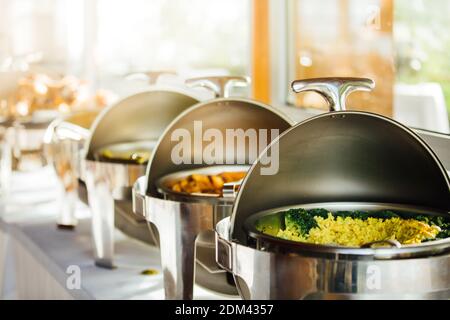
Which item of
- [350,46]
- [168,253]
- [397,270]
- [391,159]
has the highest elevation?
[350,46]

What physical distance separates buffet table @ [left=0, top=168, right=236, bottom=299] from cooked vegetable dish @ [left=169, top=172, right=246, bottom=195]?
0.23m

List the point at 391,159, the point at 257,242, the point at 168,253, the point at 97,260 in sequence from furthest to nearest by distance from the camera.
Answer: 1. the point at 97,260
2. the point at 168,253
3. the point at 391,159
4. the point at 257,242

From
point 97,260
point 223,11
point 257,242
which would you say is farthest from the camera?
point 223,11

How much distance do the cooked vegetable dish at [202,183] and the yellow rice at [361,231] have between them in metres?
0.37

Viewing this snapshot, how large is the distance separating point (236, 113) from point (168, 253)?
1.18ft

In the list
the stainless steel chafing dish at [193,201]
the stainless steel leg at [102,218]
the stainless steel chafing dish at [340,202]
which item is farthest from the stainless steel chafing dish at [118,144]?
the stainless steel chafing dish at [340,202]

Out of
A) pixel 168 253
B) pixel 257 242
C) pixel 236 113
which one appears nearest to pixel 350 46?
pixel 236 113

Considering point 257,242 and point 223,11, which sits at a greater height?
point 223,11

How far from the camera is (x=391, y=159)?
1.19 metres

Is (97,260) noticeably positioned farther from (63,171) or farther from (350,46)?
(350,46)

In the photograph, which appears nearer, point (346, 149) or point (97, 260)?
point (346, 149)

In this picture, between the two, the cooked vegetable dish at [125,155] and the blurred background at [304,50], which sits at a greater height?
the blurred background at [304,50]

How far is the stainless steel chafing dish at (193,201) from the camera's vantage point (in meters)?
1.36

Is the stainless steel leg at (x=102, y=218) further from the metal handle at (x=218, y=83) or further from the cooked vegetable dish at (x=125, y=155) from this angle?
the metal handle at (x=218, y=83)
